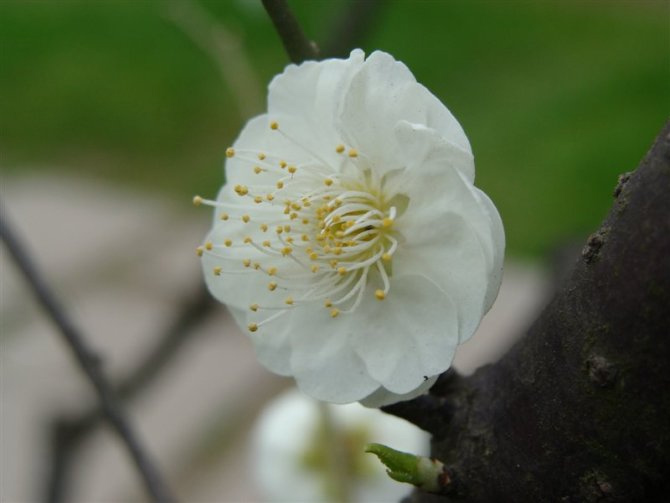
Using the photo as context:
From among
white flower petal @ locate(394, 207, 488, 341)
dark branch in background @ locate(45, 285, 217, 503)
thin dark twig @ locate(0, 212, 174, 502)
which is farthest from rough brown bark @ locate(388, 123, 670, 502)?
dark branch in background @ locate(45, 285, 217, 503)

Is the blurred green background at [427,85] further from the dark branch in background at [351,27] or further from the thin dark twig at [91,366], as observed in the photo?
the thin dark twig at [91,366]

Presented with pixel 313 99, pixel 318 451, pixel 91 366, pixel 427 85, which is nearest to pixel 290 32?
pixel 313 99

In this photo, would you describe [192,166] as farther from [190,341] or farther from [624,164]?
[624,164]

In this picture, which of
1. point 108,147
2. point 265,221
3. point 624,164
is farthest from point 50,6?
point 265,221

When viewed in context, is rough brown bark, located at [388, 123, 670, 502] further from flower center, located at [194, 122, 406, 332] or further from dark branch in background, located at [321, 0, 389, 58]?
dark branch in background, located at [321, 0, 389, 58]

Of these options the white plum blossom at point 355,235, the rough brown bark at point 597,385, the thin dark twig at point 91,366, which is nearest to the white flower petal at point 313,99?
the white plum blossom at point 355,235

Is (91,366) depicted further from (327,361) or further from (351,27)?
(351,27)
